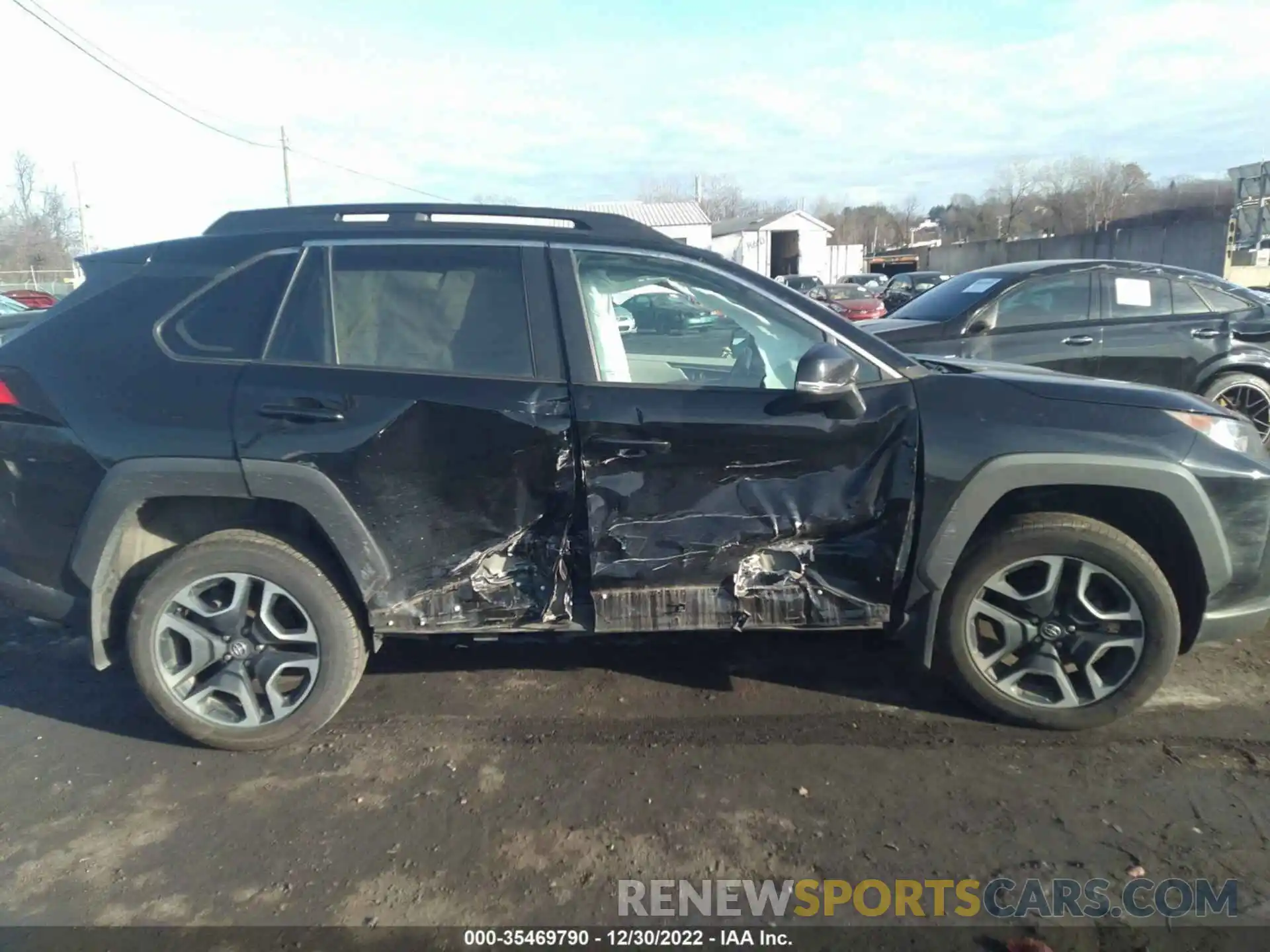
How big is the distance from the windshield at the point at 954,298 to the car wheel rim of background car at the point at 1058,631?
4.62 m

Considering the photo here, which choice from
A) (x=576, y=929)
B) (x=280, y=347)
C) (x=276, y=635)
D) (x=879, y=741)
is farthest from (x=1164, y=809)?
(x=280, y=347)

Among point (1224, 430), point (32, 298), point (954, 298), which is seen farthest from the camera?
point (32, 298)

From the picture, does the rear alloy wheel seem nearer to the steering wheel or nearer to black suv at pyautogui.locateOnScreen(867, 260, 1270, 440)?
black suv at pyautogui.locateOnScreen(867, 260, 1270, 440)

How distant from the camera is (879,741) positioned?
11.5 feet

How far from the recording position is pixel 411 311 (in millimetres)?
3508

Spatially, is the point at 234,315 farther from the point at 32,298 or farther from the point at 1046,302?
the point at 32,298

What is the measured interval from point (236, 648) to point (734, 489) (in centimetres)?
203

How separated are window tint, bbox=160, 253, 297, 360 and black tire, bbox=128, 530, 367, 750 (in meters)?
0.72

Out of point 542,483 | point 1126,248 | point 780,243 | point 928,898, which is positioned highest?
point 780,243

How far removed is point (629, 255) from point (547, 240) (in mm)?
335

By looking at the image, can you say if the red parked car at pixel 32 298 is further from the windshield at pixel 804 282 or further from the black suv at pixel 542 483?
the black suv at pixel 542 483

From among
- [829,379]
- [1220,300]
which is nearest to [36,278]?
[1220,300]

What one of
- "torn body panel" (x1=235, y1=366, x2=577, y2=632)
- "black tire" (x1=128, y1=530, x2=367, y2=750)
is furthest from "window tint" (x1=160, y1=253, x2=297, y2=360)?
"black tire" (x1=128, y1=530, x2=367, y2=750)

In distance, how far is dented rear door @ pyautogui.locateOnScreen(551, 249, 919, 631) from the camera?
3.37 m
